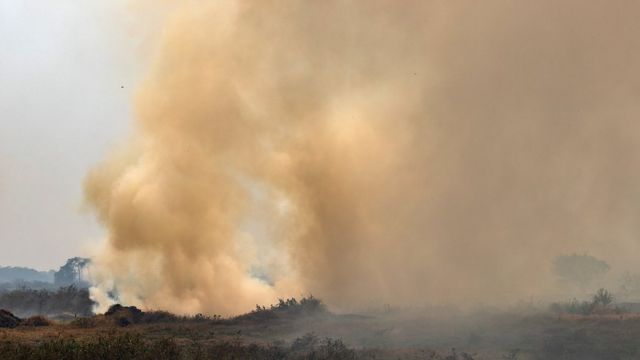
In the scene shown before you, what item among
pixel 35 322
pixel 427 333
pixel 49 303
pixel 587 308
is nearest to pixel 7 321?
pixel 35 322

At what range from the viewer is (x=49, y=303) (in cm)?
6825

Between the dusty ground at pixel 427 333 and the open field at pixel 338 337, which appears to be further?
the dusty ground at pixel 427 333

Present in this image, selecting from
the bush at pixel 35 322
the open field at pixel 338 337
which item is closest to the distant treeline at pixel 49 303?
the bush at pixel 35 322

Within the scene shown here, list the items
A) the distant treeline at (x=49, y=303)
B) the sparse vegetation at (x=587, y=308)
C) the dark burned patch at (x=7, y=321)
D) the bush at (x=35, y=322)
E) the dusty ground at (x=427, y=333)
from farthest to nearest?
the distant treeline at (x=49, y=303) < the bush at (x=35, y=322) < the sparse vegetation at (x=587, y=308) < the dark burned patch at (x=7, y=321) < the dusty ground at (x=427, y=333)

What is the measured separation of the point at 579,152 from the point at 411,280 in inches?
844

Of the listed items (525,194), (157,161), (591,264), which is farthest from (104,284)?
(591,264)

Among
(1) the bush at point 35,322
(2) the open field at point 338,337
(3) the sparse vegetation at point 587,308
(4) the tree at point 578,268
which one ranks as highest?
(4) the tree at point 578,268

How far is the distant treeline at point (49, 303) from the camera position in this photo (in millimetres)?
62969

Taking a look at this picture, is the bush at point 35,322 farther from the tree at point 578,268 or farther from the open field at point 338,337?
the tree at point 578,268

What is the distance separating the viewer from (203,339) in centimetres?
3316

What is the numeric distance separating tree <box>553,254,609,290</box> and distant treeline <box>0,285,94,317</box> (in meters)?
46.1

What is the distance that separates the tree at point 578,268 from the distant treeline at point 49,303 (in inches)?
1816

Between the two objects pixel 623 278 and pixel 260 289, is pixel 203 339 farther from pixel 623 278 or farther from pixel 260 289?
pixel 623 278

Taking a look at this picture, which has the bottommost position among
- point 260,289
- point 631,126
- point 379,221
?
point 260,289
